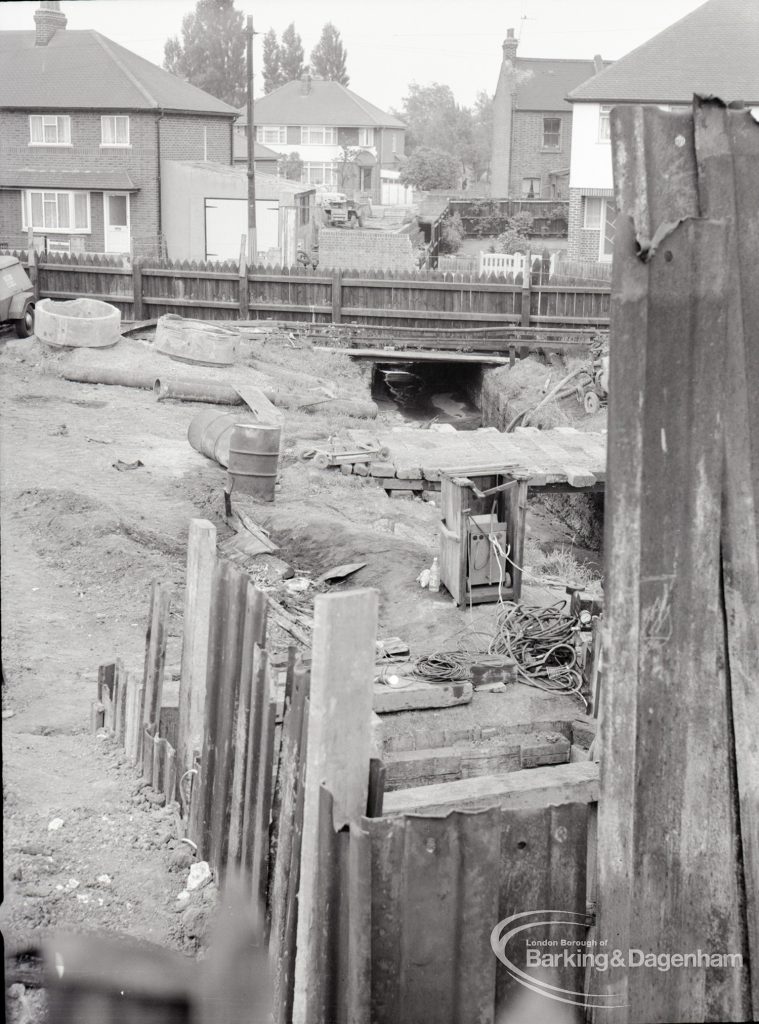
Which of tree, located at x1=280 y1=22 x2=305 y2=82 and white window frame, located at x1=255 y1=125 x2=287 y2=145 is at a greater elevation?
tree, located at x1=280 y1=22 x2=305 y2=82

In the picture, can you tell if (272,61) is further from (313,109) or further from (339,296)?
(339,296)

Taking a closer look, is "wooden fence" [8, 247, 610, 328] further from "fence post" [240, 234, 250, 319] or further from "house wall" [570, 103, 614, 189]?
"house wall" [570, 103, 614, 189]

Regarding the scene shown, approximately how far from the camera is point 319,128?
69688 mm

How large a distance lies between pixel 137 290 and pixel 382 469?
1618cm

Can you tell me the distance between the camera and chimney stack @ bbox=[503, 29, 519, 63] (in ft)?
173

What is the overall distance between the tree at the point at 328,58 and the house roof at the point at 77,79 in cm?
6331

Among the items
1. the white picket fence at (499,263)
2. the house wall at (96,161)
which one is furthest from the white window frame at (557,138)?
the house wall at (96,161)

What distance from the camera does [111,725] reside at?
303 inches

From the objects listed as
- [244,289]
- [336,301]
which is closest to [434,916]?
[336,301]

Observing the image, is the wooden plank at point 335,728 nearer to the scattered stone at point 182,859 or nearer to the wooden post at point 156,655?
the scattered stone at point 182,859

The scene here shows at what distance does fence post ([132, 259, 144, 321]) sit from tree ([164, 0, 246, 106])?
183ft

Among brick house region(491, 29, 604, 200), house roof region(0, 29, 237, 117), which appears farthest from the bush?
house roof region(0, 29, 237, 117)

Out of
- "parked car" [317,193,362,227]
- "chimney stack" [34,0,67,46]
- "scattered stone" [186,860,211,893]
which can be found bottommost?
"scattered stone" [186,860,211,893]

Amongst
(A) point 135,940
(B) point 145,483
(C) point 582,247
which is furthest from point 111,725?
(C) point 582,247
